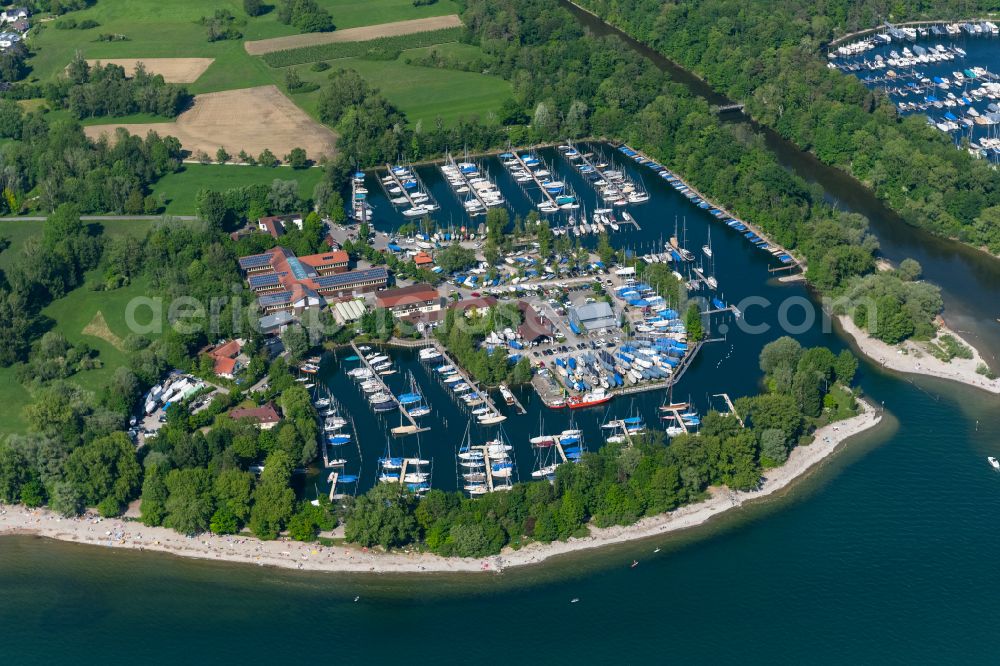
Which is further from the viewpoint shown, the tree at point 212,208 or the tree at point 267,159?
the tree at point 267,159

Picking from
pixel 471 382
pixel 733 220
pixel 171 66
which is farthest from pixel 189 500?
pixel 171 66

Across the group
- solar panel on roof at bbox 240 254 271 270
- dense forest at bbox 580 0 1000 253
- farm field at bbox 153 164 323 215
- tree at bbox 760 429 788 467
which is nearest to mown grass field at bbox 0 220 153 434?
farm field at bbox 153 164 323 215

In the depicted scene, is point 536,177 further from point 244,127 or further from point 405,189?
point 244,127

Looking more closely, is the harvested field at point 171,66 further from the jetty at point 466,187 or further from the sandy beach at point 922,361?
the sandy beach at point 922,361

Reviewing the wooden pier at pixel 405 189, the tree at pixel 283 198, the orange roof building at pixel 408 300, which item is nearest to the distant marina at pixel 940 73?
the wooden pier at pixel 405 189

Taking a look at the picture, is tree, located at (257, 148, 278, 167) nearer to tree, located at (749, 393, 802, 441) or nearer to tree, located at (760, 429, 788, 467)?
tree, located at (749, 393, 802, 441)

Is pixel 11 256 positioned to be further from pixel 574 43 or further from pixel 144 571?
pixel 574 43
